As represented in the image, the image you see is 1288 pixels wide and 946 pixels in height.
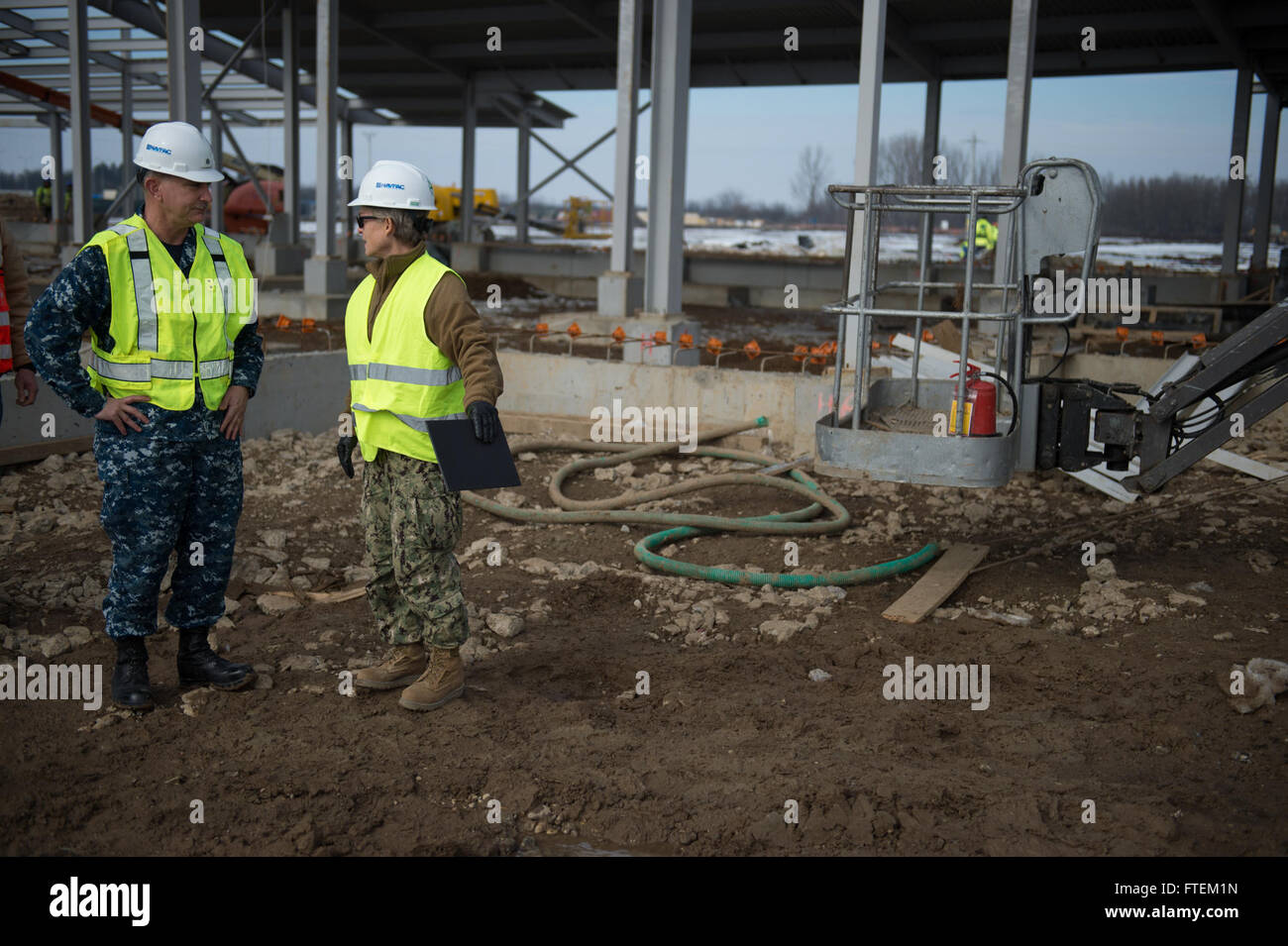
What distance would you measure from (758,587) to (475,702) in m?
1.95

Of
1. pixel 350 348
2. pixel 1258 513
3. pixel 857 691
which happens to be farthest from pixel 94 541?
pixel 1258 513

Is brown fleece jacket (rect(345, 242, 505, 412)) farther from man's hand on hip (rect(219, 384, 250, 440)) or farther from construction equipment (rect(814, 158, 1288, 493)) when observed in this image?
construction equipment (rect(814, 158, 1288, 493))

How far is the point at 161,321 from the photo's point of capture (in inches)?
162

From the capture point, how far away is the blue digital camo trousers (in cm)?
414

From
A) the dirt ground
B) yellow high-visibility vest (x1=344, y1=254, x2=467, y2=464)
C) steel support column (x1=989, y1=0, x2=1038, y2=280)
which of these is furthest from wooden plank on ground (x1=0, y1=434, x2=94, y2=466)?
steel support column (x1=989, y1=0, x2=1038, y2=280)

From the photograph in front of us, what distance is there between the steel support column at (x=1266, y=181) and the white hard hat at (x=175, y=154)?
21.0m

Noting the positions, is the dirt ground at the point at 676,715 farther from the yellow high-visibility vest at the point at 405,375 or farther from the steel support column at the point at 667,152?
the steel support column at the point at 667,152

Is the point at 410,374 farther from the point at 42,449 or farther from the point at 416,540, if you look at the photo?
the point at 42,449

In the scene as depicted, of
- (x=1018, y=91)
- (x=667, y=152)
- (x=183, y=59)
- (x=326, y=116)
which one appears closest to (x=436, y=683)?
(x=667, y=152)

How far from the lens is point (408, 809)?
12.0ft

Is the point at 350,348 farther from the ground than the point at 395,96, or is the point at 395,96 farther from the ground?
the point at 395,96

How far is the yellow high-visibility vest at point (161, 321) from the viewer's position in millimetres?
4066
